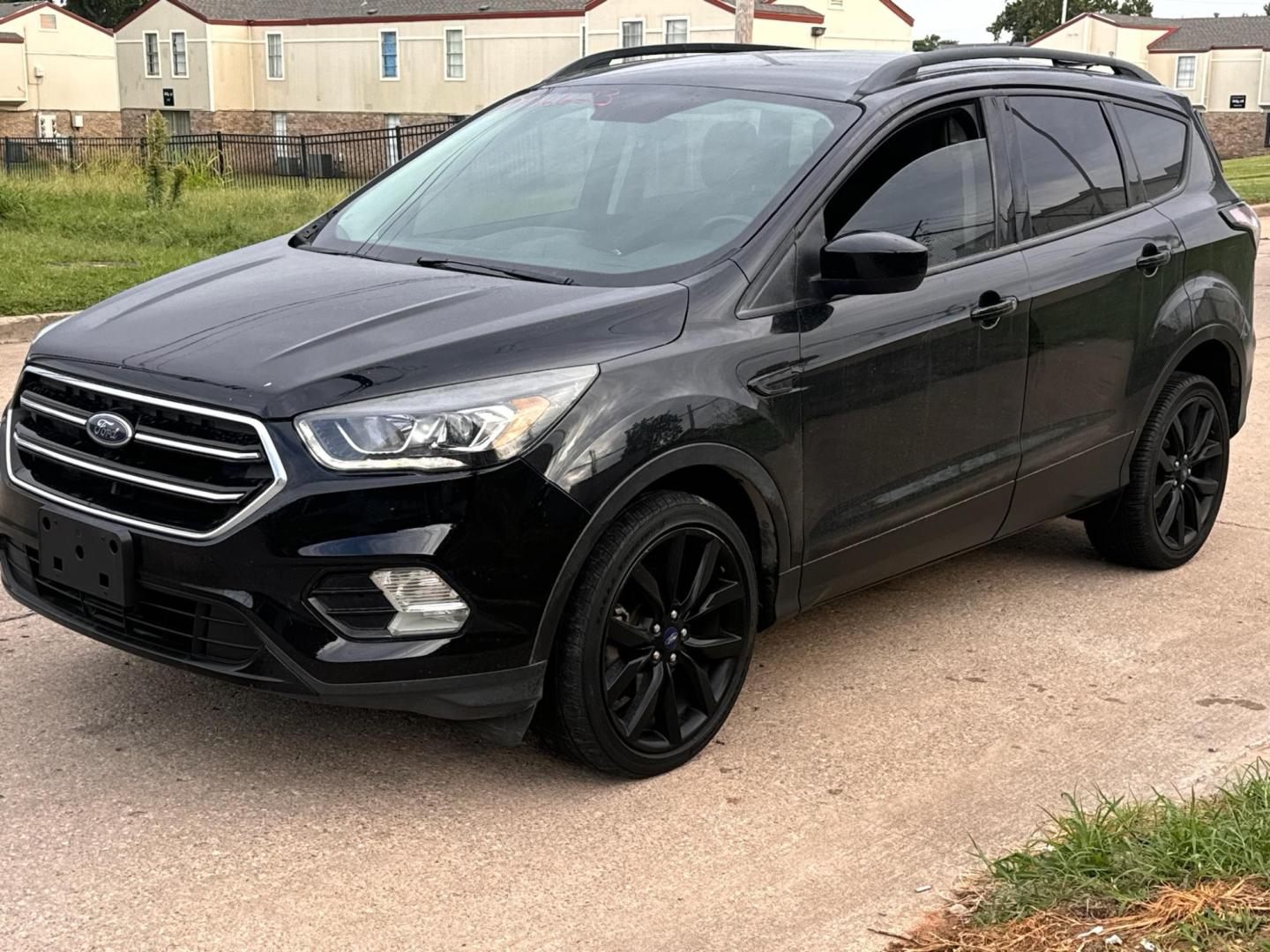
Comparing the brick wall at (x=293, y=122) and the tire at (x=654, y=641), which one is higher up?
the tire at (x=654, y=641)

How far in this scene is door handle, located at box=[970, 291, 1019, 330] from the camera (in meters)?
4.79

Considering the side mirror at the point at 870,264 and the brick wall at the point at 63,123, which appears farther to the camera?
the brick wall at the point at 63,123

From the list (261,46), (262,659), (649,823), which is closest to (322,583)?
(262,659)

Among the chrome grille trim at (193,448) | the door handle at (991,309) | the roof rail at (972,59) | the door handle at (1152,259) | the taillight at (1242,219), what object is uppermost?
the roof rail at (972,59)

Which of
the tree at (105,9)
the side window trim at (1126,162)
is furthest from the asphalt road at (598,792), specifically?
the tree at (105,9)

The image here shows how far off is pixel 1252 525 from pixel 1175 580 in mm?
945

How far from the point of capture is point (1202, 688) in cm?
482

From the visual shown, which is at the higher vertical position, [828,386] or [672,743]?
[828,386]

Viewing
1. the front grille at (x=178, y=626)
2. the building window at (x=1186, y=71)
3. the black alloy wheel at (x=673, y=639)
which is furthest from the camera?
the building window at (x=1186, y=71)

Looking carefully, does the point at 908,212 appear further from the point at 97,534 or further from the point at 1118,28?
the point at 1118,28

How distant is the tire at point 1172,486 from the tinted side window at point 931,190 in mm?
1253

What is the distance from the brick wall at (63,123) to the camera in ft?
219

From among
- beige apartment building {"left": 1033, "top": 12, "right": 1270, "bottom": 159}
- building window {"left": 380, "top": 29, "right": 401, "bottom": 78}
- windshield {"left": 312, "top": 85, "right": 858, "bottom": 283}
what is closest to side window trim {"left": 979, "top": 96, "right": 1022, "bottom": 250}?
windshield {"left": 312, "top": 85, "right": 858, "bottom": 283}

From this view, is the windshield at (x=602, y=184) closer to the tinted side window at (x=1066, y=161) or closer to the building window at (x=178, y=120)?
the tinted side window at (x=1066, y=161)
